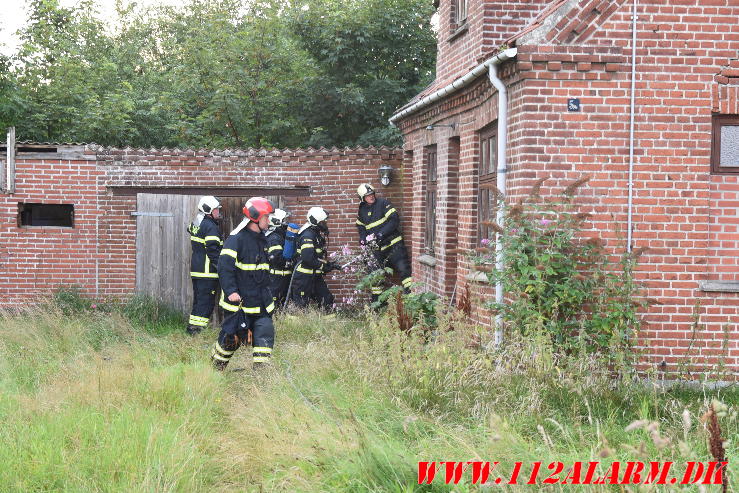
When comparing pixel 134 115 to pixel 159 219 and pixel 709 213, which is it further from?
pixel 709 213

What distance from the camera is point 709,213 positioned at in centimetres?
950

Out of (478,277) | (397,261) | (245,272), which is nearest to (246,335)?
(245,272)

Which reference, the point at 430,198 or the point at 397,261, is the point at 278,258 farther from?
the point at 430,198

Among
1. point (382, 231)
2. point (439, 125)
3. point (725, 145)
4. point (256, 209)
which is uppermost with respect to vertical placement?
point (439, 125)

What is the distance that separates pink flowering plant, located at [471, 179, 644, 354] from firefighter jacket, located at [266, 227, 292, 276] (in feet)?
21.5

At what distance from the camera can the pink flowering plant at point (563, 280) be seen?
8.67 metres

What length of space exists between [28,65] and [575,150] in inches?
676

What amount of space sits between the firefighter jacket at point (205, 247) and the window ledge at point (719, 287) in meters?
6.86

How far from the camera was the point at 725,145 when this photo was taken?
9.53 m

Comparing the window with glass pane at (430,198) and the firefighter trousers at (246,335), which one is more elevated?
the window with glass pane at (430,198)

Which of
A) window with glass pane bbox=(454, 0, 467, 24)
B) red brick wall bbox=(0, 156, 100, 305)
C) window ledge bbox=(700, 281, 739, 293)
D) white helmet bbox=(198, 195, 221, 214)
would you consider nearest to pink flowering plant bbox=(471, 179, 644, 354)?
window ledge bbox=(700, 281, 739, 293)

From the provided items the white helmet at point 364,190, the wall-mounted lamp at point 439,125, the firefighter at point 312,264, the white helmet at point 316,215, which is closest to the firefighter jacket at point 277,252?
the firefighter at point 312,264

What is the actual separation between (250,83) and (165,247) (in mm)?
10131

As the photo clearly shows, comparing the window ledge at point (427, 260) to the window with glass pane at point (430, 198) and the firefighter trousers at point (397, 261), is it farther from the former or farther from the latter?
the firefighter trousers at point (397, 261)
